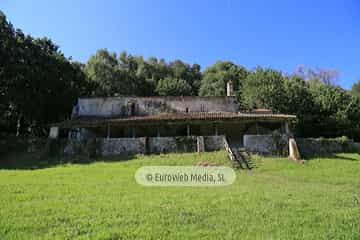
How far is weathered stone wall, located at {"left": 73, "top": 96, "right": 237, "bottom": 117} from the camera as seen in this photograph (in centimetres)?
2991

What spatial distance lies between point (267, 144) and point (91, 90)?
995 inches

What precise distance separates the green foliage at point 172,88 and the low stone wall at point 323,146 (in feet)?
75.1

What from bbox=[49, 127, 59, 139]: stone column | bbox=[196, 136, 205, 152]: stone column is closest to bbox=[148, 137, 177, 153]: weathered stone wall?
bbox=[196, 136, 205, 152]: stone column

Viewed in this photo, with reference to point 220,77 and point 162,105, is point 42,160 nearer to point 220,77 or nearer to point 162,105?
point 162,105

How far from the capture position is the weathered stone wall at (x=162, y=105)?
29.9m

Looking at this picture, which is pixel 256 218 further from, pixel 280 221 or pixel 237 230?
pixel 237 230

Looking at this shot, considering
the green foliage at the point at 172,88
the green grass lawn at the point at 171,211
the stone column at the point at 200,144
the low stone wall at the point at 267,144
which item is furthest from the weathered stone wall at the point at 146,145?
the green foliage at the point at 172,88

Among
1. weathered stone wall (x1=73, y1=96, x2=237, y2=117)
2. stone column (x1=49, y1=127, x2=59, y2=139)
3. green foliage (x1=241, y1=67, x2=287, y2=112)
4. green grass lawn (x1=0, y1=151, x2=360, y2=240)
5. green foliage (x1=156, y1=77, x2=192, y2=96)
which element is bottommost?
green grass lawn (x1=0, y1=151, x2=360, y2=240)

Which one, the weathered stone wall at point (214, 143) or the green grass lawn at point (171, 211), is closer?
the green grass lawn at point (171, 211)

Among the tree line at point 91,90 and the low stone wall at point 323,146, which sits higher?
the tree line at point 91,90

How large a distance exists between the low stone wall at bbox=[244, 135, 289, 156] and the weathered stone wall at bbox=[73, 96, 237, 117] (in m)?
7.04

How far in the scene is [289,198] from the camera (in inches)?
380

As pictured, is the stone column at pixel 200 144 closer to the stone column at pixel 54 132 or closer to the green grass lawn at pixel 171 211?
the green grass lawn at pixel 171 211

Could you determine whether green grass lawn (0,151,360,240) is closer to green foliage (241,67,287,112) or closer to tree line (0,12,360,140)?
tree line (0,12,360,140)
